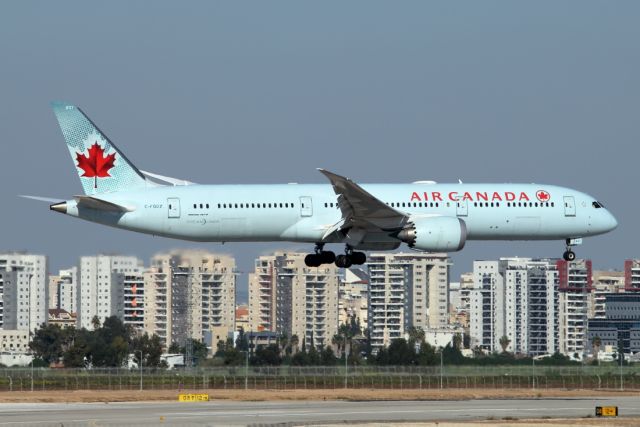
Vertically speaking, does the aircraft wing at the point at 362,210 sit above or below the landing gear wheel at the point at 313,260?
above

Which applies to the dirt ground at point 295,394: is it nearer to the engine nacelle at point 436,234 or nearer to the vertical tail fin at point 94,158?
the engine nacelle at point 436,234

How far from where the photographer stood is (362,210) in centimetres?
7100

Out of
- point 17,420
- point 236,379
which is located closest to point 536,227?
point 236,379

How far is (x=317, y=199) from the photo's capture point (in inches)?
2879

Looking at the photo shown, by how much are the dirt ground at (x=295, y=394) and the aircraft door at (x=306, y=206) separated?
9069mm

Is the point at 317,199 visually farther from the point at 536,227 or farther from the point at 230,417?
the point at 230,417

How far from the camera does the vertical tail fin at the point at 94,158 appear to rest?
7244cm

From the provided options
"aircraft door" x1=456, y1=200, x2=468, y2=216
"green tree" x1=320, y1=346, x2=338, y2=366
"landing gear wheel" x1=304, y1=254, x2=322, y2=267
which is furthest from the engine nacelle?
"green tree" x1=320, y1=346, x2=338, y2=366

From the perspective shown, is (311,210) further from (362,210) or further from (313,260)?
(313,260)

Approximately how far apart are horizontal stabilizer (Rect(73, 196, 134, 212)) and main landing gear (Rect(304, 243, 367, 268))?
10584 mm

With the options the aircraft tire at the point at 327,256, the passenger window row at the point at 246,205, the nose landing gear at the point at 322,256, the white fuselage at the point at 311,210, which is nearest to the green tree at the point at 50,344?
the nose landing gear at the point at 322,256

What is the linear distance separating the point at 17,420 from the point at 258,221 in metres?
22.7

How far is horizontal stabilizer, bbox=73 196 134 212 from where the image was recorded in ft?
228

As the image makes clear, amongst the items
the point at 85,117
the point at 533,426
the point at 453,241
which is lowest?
the point at 533,426
